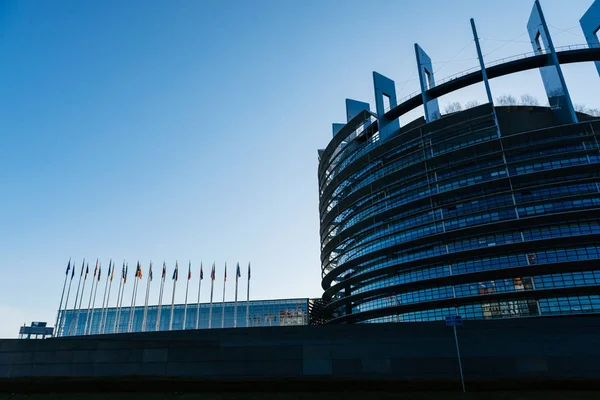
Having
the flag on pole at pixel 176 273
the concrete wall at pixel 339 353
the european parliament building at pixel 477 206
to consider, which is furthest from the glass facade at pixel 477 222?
the flag on pole at pixel 176 273

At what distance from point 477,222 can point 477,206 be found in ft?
9.56

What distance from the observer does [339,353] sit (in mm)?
31359

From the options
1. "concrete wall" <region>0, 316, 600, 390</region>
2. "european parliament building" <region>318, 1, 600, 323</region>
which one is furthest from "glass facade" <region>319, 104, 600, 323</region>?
"concrete wall" <region>0, 316, 600, 390</region>

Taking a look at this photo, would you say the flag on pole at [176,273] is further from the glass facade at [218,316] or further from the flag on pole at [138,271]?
the glass facade at [218,316]

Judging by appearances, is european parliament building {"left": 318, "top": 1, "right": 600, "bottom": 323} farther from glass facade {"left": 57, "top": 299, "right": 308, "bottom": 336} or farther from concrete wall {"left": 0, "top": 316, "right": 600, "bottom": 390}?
glass facade {"left": 57, "top": 299, "right": 308, "bottom": 336}

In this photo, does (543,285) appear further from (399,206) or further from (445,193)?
(399,206)

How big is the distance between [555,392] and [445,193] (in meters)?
39.7

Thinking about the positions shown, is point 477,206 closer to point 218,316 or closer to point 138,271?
point 138,271

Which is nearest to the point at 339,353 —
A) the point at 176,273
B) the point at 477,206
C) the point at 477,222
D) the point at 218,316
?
the point at 477,222

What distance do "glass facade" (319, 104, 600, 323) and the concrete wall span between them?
21693 millimetres

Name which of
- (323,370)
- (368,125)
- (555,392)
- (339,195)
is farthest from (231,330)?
(368,125)

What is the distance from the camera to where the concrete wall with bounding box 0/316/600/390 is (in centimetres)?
2997

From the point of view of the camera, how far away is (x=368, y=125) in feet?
255

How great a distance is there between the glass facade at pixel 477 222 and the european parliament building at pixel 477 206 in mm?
180
